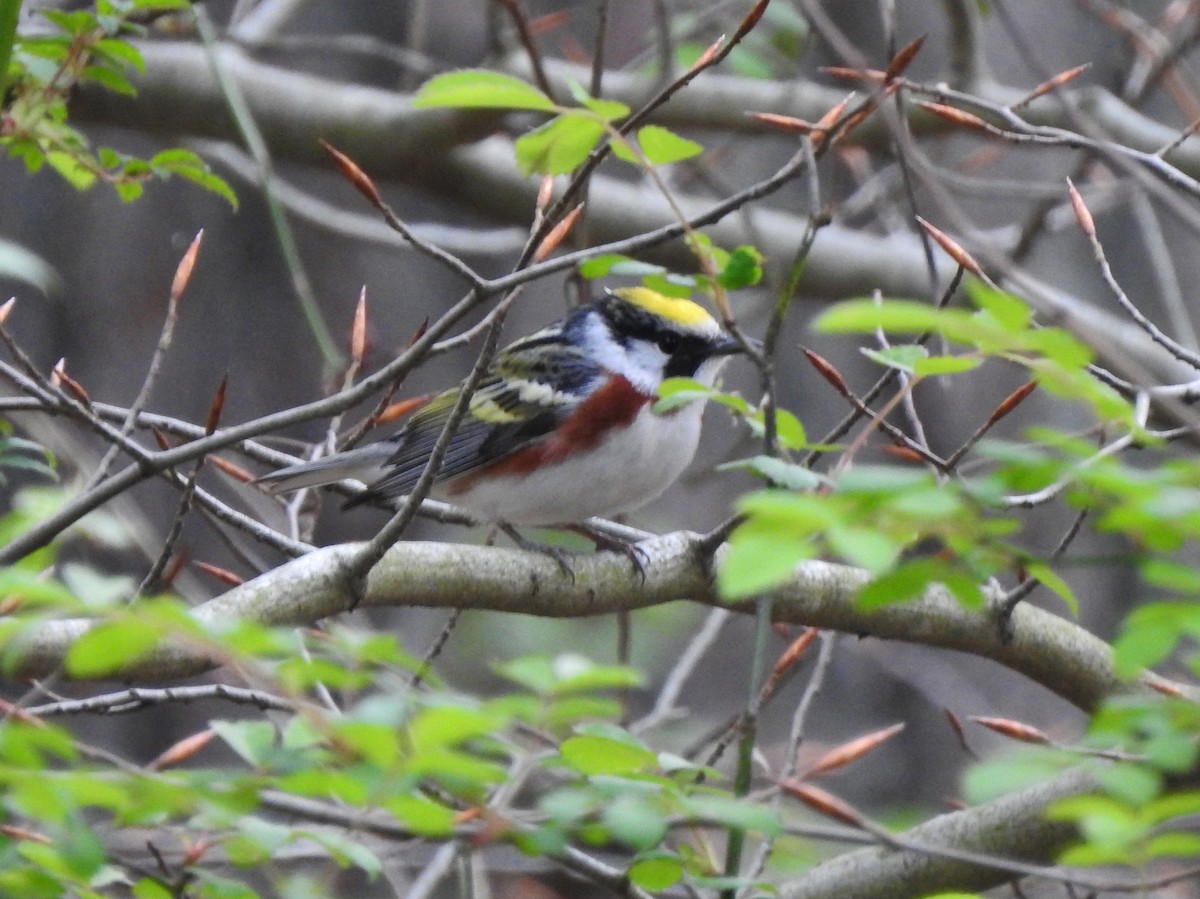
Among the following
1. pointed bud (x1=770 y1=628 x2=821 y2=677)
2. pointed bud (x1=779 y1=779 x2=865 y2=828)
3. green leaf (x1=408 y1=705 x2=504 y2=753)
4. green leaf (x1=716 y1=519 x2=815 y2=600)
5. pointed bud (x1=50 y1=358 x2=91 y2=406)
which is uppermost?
green leaf (x1=716 y1=519 x2=815 y2=600)

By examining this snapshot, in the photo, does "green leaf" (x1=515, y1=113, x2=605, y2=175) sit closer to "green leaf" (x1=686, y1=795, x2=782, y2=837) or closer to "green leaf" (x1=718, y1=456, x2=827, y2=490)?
"green leaf" (x1=718, y1=456, x2=827, y2=490)

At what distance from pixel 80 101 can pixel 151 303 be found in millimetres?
2007

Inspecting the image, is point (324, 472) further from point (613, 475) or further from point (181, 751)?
point (181, 751)

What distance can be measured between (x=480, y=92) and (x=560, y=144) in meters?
0.17

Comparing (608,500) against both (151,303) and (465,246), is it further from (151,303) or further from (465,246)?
(151,303)

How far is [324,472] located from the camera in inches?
133

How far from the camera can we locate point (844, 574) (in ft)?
9.90

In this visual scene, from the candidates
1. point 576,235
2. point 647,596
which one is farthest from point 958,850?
point 576,235

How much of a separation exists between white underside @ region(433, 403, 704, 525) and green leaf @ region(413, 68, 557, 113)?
1989 mm

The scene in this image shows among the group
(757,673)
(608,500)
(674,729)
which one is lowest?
(674,729)

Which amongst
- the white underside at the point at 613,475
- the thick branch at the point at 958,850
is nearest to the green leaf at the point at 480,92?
the thick branch at the point at 958,850

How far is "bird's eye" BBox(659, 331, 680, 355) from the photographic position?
389 centimetres

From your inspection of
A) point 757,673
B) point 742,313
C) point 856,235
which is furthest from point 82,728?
point 757,673

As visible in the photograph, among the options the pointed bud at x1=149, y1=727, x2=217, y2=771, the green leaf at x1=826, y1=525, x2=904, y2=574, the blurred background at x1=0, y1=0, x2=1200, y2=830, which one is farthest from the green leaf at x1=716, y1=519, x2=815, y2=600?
the blurred background at x1=0, y1=0, x2=1200, y2=830
